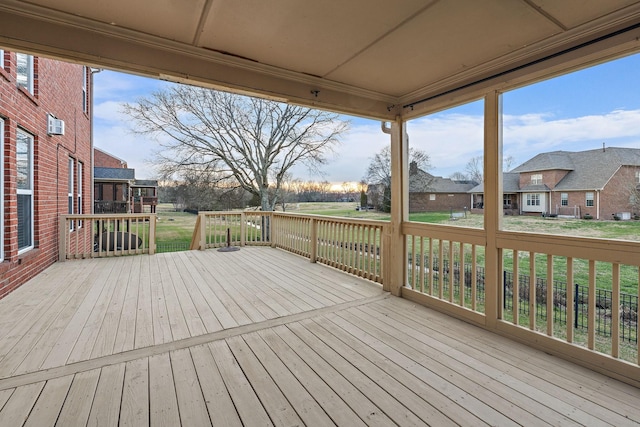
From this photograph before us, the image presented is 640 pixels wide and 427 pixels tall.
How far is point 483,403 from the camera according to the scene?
173 centimetres

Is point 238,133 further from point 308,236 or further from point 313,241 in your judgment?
point 313,241

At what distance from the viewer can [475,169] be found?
118 inches

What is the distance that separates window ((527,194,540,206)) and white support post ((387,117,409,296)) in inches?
53.7

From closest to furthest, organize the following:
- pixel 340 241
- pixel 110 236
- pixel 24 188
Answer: pixel 24 188 < pixel 340 241 < pixel 110 236

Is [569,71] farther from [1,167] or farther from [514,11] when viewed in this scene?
[1,167]

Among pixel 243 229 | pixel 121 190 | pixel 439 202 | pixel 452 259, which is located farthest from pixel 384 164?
pixel 121 190

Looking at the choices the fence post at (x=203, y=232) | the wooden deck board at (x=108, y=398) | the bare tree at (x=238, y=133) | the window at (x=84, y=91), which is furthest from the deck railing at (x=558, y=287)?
the bare tree at (x=238, y=133)

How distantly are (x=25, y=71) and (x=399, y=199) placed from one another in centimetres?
536

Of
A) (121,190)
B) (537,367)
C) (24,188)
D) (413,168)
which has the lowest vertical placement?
(537,367)

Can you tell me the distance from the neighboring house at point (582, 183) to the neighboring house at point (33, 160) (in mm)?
5375

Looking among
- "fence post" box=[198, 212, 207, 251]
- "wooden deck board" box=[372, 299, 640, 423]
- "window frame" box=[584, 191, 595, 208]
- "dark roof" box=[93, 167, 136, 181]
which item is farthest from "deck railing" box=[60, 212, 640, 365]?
"dark roof" box=[93, 167, 136, 181]

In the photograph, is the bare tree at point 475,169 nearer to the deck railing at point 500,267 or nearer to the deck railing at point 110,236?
the deck railing at point 500,267

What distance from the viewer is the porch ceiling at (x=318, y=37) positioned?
182 centimetres

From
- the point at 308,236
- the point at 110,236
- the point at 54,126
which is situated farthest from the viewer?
the point at 110,236
